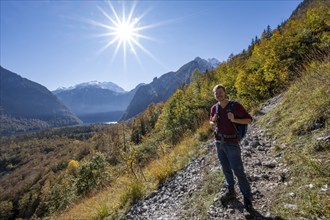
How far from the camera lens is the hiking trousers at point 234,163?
5199 mm

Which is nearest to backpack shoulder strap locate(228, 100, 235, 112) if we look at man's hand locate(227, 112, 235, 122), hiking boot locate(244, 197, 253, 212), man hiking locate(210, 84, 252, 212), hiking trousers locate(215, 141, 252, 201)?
man hiking locate(210, 84, 252, 212)

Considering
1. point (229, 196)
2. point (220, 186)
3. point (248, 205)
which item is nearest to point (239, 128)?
point (248, 205)

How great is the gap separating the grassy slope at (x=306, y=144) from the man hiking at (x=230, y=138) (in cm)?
79

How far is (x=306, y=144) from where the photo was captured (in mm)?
6238

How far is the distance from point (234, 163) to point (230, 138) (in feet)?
1.90

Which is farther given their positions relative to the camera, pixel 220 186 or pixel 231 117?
pixel 220 186

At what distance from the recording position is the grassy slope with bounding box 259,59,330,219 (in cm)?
442

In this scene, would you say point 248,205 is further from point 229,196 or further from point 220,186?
point 220,186

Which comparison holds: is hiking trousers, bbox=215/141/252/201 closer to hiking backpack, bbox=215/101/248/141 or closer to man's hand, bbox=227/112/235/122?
hiking backpack, bbox=215/101/248/141

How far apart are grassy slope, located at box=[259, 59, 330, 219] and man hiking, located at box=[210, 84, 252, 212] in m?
0.79

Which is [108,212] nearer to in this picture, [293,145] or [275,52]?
[293,145]

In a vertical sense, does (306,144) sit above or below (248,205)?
above

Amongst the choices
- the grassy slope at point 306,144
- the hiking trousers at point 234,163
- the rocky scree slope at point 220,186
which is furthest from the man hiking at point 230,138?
the grassy slope at point 306,144

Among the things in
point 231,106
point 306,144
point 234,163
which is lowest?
point 306,144
